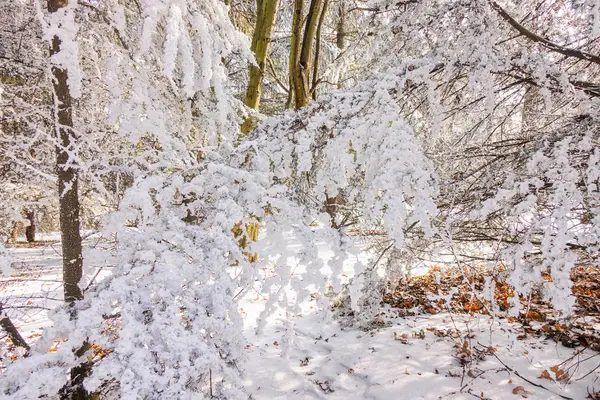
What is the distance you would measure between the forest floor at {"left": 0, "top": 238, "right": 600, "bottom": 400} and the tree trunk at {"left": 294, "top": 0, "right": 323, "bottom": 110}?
353cm

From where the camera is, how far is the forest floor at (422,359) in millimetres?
3271

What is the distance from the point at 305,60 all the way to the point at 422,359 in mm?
4677

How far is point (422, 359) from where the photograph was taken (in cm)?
393

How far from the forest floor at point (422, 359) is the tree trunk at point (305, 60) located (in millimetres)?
3533

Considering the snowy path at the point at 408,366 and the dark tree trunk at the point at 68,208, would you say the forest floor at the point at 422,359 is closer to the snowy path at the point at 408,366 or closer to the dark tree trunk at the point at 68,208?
the snowy path at the point at 408,366

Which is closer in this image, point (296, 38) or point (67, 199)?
point (67, 199)

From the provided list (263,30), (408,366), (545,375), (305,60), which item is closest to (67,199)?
(408,366)

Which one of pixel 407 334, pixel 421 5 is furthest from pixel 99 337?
pixel 407 334

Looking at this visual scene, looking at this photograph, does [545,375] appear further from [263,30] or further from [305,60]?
[263,30]

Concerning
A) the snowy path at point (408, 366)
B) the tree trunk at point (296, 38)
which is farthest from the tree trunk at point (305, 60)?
the snowy path at point (408, 366)

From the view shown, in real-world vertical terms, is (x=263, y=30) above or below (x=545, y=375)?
above

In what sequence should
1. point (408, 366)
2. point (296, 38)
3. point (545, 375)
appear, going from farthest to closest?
point (296, 38) → point (408, 366) → point (545, 375)

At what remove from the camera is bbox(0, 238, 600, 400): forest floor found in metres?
3.27

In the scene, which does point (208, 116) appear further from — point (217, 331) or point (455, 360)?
point (455, 360)
